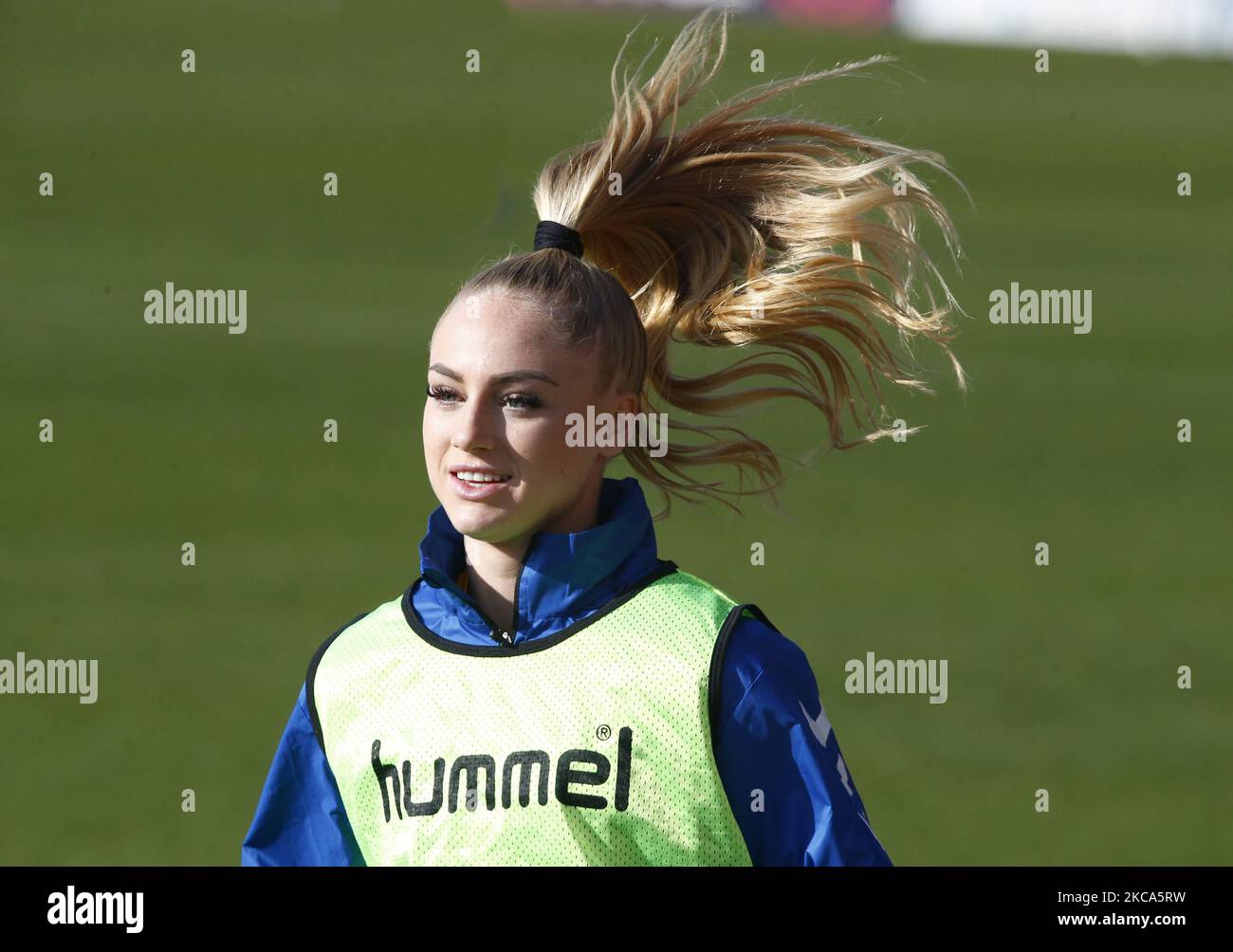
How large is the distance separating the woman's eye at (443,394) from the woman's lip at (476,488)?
0.13m

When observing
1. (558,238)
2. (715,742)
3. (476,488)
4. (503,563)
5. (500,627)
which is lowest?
(715,742)

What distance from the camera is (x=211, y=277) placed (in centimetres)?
1620

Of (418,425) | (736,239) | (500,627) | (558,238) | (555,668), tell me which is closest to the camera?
(555,668)

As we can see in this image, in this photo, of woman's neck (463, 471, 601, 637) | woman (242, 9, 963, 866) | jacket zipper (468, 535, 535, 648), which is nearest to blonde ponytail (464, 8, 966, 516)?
woman (242, 9, 963, 866)

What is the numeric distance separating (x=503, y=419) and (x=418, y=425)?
9.47m

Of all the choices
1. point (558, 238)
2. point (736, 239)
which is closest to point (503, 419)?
point (558, 238)

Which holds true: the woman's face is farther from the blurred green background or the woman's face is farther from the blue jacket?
the blurred green background

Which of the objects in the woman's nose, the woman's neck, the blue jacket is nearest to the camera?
the blue jacket

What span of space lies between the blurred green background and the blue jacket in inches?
37.3

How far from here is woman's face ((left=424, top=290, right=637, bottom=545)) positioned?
9.85 ft

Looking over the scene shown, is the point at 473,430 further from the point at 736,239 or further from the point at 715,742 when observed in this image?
the point at 736,239

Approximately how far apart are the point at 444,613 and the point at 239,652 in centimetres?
557

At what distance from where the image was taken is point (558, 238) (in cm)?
339

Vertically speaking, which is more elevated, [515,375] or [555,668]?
[515,375]
